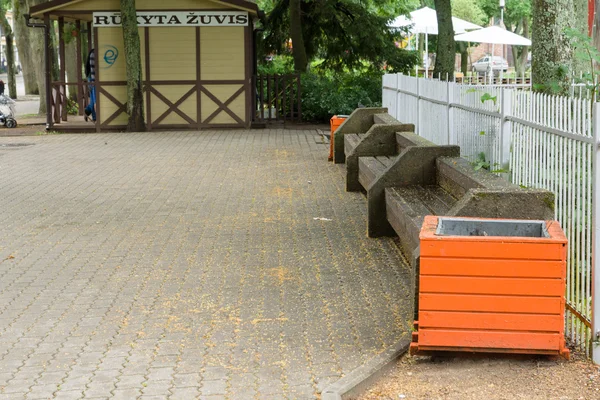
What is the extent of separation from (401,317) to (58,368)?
2257 mm

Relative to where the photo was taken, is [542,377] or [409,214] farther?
[409,214]

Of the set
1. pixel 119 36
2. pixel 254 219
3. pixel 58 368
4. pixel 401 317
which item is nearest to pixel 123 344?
pixel 58 368

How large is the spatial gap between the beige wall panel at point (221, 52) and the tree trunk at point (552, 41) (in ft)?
50.8

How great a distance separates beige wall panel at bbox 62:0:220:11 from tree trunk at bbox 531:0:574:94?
1549cm

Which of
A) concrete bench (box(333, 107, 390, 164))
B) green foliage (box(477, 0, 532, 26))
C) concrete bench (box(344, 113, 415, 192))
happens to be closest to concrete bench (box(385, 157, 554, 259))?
concrete bench (box(344, 113, 415, 192))

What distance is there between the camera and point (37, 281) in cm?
801

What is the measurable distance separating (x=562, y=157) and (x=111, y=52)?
19580mm

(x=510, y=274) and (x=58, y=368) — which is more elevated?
(x=510, y=274)

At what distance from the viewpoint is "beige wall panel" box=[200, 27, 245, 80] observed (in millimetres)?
24562

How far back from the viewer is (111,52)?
24656 millimetres

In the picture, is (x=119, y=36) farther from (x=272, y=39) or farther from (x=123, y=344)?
(x=123, y=344)

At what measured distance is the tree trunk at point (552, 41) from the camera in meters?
9.50

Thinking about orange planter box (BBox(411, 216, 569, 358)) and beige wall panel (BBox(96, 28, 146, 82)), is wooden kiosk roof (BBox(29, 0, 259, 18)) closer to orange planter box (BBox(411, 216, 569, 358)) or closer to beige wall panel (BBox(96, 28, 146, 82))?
beige wall panel (BBox(96, 28, 146, 82))

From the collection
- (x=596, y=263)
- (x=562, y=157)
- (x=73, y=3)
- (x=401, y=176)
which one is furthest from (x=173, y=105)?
(x=596, y=263)
